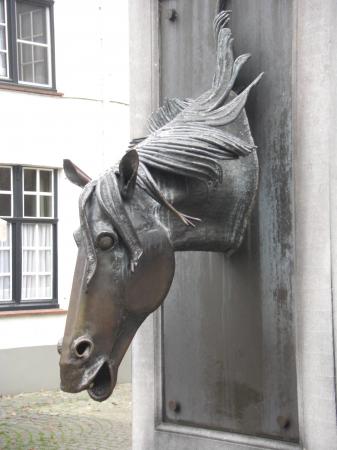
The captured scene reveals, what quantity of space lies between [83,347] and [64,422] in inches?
315

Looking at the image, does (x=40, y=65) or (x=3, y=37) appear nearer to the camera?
(x=3, y=37)

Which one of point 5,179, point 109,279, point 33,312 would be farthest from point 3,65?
point 109,279

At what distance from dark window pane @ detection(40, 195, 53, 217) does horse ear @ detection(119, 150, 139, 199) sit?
1064cm

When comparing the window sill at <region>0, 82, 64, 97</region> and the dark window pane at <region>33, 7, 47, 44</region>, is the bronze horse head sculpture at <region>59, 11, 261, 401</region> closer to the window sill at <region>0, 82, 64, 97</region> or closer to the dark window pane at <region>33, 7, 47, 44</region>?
the window sill at <region>0, 82, 64, 97</region>

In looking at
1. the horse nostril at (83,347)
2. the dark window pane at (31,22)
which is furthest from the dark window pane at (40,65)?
the horse nostril at (83,347)

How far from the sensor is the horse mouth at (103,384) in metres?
2.57

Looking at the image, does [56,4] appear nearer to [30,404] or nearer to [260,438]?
[30,404]

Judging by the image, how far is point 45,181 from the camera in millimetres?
13109

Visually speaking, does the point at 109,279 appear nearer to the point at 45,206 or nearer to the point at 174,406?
the point at 174,406

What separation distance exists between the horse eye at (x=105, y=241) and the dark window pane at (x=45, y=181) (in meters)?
10.7

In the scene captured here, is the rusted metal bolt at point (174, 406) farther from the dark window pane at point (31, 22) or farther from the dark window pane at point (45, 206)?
the dark window pane at point (31, 22)

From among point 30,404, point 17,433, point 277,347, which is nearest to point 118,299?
point 277,347

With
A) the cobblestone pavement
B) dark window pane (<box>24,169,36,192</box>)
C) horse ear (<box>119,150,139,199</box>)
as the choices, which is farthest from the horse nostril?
dark window pane (<box>24,169,36,192</box>)

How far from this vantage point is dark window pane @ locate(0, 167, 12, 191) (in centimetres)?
1266
